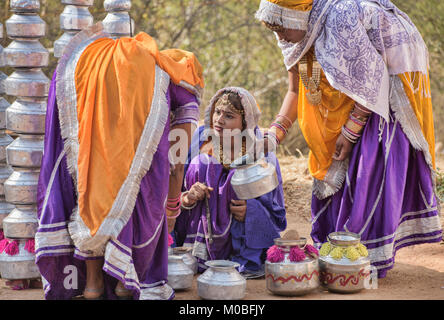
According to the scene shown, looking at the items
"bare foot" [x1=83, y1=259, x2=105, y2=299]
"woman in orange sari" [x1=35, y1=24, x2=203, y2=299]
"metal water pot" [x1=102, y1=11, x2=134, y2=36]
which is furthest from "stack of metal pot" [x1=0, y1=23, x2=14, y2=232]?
"bare foot" [x1=83, y1=259, x2=105, y2=299]

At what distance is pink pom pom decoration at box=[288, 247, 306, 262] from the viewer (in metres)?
4.25

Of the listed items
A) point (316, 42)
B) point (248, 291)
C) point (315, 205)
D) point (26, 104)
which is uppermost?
point (316, 42)

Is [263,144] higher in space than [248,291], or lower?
higher

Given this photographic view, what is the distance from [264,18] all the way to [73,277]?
2010 millimetres

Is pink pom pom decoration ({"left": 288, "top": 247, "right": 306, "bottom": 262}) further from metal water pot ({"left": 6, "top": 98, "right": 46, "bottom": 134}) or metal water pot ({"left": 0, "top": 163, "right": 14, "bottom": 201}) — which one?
metal water pot ({"left": 0, "top": 163, "right": 14, "bottom": 201})

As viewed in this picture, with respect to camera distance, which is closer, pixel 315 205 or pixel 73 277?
pixel 73 277

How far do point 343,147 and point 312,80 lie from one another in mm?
506

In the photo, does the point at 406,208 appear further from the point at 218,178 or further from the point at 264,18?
the point at 264,18

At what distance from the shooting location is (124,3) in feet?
14.7

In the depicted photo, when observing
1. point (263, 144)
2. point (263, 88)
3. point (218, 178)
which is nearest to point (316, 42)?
point (263, 144)

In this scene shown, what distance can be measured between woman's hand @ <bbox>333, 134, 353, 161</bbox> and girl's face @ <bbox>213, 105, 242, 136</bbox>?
71cm

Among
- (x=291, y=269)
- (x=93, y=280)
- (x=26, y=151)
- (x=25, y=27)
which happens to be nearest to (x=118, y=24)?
(x=25, y=27)

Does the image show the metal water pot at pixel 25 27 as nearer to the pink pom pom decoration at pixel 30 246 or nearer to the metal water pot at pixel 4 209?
the metal water pot at pixel 4 209

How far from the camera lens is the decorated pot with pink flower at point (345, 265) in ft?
14.2
